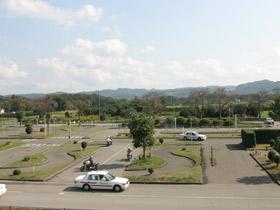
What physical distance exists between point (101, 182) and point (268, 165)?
16.1m

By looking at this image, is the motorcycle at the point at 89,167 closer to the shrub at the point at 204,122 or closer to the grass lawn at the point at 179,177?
the grass lawn at the point at 179,177

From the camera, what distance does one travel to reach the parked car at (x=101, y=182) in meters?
29.6

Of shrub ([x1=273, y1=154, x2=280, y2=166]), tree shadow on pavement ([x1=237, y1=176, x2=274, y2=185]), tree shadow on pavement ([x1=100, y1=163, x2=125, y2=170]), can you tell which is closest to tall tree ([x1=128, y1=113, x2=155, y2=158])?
tree shadow on pavement ([x1=100, y1=163, x2=125, y2=170])

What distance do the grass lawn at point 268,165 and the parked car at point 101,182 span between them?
39.6 feet

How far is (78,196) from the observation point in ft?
93.8

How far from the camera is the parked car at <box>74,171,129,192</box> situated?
29.6 metres

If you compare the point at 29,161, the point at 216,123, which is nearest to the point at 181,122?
the point at 216,123

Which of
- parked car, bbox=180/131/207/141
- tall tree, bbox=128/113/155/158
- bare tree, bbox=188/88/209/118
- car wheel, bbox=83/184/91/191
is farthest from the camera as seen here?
bare tree, bbox=188/88/209/118

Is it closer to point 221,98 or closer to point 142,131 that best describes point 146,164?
point 142,131

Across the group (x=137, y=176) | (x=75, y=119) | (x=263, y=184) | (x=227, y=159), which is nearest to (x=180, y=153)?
(x=227, y=159)

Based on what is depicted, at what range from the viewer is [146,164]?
39.4 m

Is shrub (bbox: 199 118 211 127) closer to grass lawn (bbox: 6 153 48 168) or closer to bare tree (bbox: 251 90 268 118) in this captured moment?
bare tree (bbox: 251 90 268 118)

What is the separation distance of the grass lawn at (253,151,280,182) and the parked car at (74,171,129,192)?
39.6ft

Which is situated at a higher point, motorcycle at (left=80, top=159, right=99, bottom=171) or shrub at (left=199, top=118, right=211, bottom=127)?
shrub at (left=199, top=118, right=211, bottom=127)
